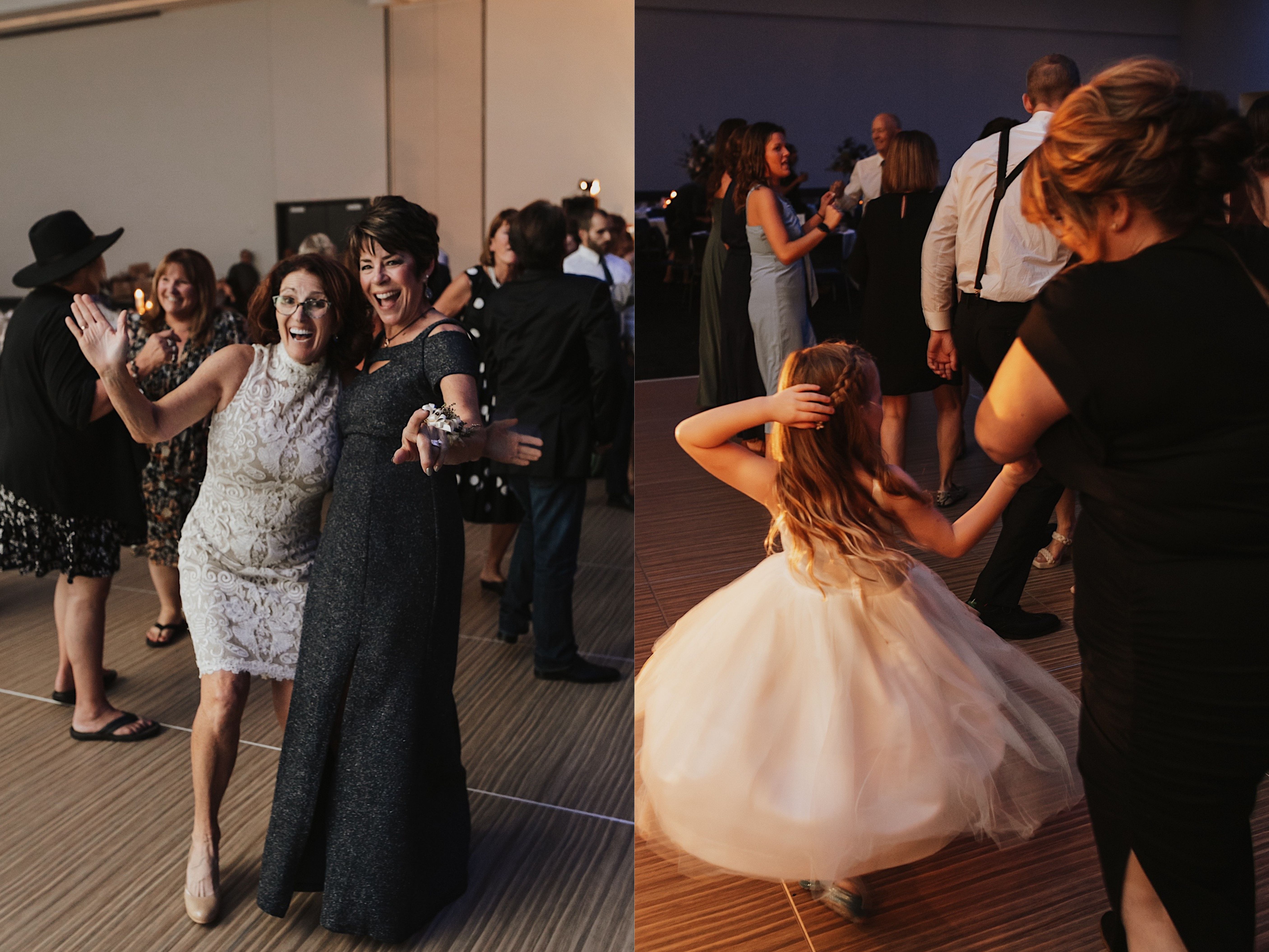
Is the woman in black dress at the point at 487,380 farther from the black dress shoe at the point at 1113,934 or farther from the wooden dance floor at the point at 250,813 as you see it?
the black dress shoe at the point at 1113,934

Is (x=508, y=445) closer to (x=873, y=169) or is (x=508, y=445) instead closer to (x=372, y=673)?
(x=372, y=673)

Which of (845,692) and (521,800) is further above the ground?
(845,692)

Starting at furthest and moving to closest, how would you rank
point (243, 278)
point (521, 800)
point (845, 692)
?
point (243, 278) → point (521, 800) → point (845, 692)

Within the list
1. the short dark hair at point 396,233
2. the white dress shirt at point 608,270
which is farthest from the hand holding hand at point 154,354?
the white dress shirt at point 608,270

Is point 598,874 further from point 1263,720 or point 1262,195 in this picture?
point 1262,195

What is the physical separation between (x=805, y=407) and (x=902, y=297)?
0.69 feet

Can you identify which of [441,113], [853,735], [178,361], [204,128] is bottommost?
[853,735]

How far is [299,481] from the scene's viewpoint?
6.76 ft

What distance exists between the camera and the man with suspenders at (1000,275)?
121cm

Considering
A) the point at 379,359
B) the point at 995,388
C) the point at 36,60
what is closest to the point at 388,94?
the point at 36,60

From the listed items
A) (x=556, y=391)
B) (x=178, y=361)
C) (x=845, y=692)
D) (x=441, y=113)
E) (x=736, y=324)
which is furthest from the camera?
(x=441, y=113)

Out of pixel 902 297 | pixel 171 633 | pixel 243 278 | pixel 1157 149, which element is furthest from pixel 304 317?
pixel 243 278

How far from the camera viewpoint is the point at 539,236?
3115 millimetres

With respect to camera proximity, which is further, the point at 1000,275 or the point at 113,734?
the point at 113,734
